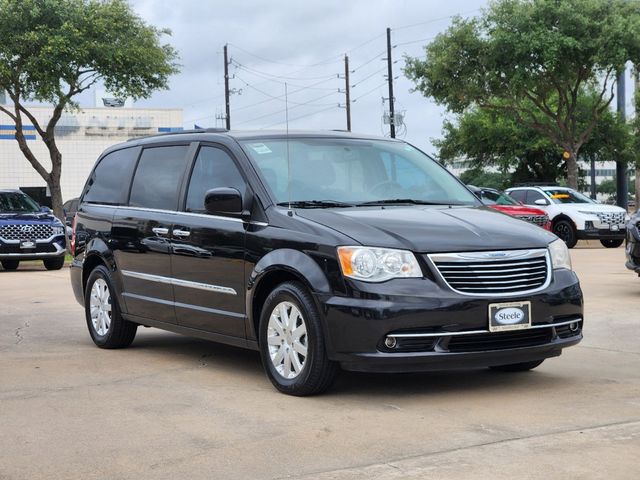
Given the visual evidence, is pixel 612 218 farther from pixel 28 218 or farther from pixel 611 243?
pixel 28 218

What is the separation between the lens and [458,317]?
6461mm

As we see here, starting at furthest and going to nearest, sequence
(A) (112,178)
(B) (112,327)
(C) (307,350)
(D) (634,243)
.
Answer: (D) (634,243) → (A) (112,178) → (B) (112,327) → (C) (307,350)

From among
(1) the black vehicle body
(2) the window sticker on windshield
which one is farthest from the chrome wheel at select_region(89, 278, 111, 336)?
(1) the black vehicle body

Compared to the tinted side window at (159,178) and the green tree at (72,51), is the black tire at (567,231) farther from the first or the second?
the tinted side window at (159,178)

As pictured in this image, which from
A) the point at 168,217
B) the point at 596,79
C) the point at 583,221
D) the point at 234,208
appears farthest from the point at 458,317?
the point at 596,79

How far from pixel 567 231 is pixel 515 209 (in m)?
1.37

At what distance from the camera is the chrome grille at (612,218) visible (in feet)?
83.3

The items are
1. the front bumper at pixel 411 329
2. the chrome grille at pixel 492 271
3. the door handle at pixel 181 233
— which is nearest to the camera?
the front bumper at pixel 411 329

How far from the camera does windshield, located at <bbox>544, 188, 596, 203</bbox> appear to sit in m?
26.9

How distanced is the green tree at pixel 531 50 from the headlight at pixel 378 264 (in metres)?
26.3

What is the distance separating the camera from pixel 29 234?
21.6m

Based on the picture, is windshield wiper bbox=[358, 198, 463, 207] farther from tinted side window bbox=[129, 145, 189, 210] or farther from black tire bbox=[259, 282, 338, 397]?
tinted side window bbox=[129, 145, 189, 210]

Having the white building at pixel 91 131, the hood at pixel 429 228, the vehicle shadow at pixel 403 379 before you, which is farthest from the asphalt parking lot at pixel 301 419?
the white building at pixel 91 131

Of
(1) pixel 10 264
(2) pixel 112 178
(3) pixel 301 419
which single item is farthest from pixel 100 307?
(1) pixel 10 264
